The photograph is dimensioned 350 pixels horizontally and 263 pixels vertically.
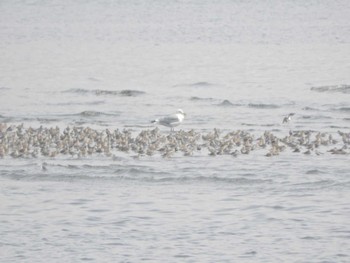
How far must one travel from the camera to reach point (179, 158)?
2130cm

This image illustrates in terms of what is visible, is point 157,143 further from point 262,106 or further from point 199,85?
point 199,85

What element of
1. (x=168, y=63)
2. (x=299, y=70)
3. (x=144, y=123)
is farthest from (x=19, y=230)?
(x=168, y=63)

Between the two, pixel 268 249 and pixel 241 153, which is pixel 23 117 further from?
pixel 268 249

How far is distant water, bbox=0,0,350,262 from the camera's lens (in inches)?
602

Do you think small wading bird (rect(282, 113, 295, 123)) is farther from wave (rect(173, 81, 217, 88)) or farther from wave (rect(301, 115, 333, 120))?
wave (rect(173, 81, 217, 88))

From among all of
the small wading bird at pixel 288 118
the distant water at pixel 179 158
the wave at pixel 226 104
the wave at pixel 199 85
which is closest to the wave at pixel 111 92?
the distant water at pixel 179 158

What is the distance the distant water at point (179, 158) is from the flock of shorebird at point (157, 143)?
313mm

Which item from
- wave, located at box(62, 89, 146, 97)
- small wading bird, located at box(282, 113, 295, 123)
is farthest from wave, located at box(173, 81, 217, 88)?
small wading bird, located at box(282, 113, 295, 123)

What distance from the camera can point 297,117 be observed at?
28656 millimetres

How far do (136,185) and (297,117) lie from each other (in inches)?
417

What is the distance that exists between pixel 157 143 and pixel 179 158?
1.00 metres

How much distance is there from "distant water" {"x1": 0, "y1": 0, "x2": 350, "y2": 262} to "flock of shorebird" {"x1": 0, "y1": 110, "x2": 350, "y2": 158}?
31cm

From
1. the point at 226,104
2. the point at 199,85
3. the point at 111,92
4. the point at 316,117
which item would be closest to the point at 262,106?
the point at 226,104

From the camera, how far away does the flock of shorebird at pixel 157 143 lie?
70.5ft
